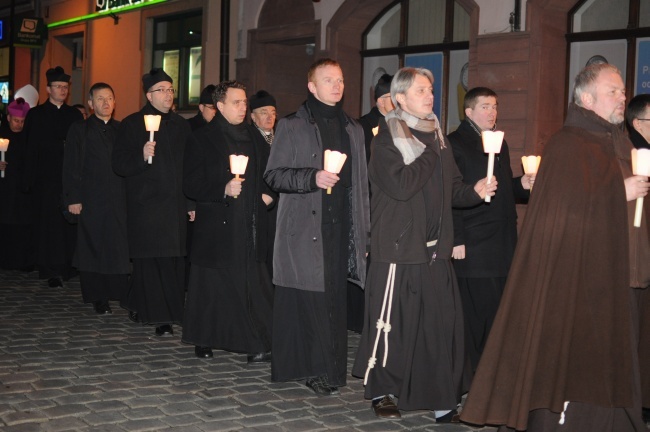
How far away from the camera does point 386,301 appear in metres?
6.59

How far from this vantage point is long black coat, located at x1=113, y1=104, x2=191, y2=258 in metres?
9.50

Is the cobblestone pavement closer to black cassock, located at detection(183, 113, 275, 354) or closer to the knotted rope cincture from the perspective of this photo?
black cassock, located at detection(183, 113, 275, 354)

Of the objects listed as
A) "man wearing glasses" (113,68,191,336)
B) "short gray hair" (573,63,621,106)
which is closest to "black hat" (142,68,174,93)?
"man wearing glasses" (113,68,191,336)

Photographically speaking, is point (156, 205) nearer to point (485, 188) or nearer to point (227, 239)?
point (227, 239)

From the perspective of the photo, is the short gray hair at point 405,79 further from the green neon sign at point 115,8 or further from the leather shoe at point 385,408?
the green neon sign at point 115,8

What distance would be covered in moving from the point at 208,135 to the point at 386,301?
2600 millimetres

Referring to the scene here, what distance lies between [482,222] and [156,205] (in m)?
3.26

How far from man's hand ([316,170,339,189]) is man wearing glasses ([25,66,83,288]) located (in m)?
6.84

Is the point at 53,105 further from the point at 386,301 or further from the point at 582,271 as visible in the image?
the point at 582,271

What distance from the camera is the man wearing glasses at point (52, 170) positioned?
42.0 ft

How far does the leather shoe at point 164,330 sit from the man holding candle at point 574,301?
4413 mm

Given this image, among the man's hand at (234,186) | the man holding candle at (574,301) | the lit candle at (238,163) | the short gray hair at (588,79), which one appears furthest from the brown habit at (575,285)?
the man's hand at (234,186)

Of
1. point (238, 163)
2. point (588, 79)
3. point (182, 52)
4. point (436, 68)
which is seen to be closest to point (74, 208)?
point (238, 163)

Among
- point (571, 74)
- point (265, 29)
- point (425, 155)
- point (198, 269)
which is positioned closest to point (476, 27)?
point (571, 74)
